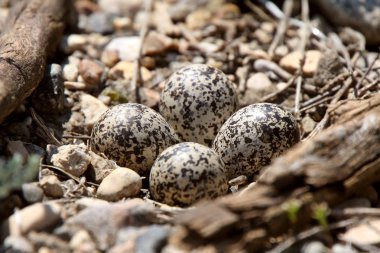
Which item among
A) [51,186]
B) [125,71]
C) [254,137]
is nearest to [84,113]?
[125,71]

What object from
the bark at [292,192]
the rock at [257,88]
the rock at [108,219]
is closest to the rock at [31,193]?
the rock at [108,219]

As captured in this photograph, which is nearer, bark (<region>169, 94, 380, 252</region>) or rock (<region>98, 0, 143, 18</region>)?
bark (<region>169, 94, 380, 252</region>)

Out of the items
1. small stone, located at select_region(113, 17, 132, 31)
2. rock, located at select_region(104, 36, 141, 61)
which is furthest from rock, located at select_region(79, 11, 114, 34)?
rock, located at select_region(104, 36, 141, 61)

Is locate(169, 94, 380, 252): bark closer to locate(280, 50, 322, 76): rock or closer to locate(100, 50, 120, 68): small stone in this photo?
Answer: locate(280, 50, 322, 76): rock

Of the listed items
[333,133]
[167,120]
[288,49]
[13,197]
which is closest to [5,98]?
[13,197]

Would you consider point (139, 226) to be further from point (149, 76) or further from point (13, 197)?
point (149, 76)
